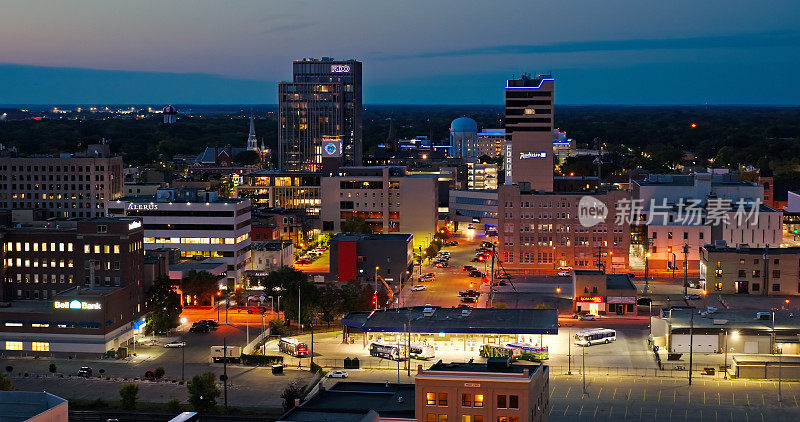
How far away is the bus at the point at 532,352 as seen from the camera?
55.4 meters

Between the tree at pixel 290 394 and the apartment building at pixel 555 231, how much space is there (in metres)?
40.1

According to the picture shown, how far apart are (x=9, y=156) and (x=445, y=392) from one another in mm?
85898

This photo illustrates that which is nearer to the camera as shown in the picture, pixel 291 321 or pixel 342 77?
pixel 291 321

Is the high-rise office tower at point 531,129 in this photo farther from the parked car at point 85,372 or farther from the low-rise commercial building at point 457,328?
the parked car at point 85,372

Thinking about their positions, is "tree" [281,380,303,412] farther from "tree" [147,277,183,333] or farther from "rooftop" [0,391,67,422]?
"rooftop" [0,391,67,422]

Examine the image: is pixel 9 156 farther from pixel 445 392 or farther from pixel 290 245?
pixel 445 392

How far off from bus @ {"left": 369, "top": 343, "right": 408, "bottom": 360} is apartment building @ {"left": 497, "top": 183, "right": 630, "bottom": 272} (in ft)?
108

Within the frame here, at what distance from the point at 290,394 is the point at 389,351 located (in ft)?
38.6

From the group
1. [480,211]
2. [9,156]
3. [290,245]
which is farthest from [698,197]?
[9,156]

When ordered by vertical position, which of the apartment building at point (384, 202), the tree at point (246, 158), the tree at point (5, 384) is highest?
the tree at point (246, 158)

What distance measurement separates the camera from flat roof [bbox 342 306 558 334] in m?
58.0

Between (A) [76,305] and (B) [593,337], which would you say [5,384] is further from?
(B) [593,337]

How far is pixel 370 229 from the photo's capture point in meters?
101

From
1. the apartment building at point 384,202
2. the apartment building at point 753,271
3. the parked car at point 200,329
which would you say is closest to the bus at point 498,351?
the parked car at point 200,329
